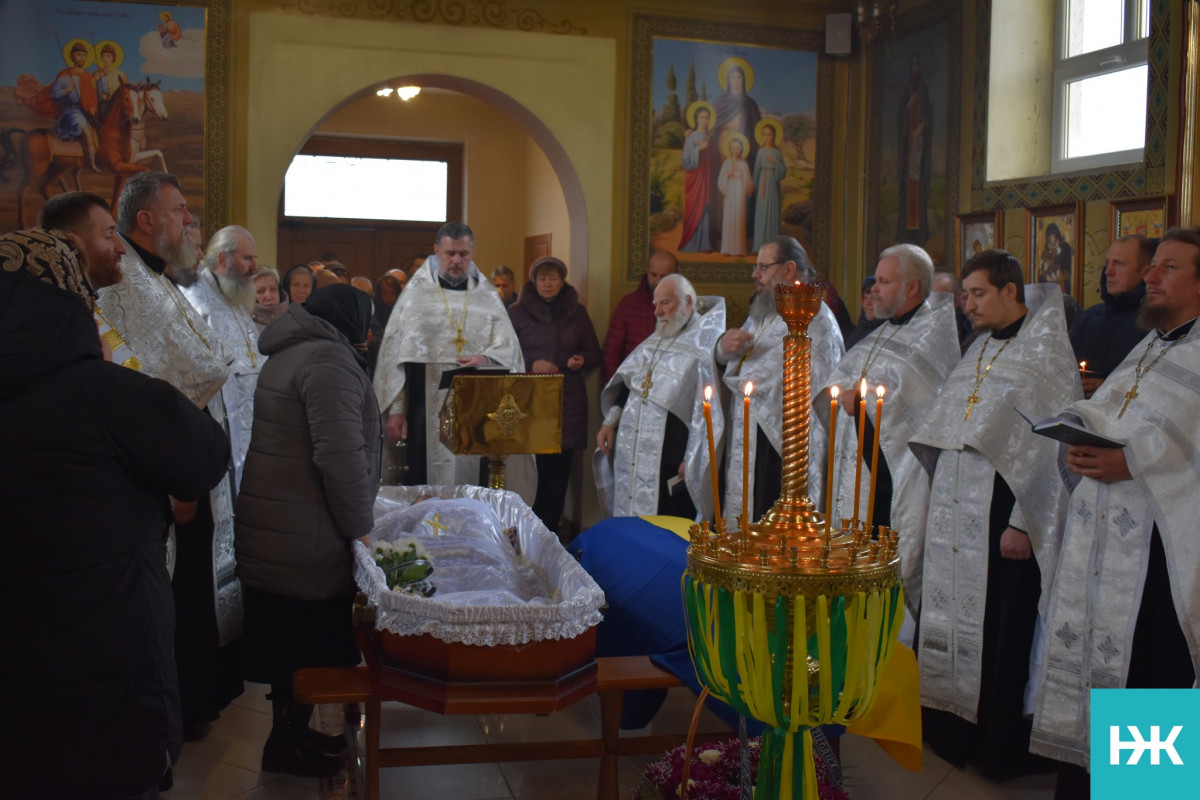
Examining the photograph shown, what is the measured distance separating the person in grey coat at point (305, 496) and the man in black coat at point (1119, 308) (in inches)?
113

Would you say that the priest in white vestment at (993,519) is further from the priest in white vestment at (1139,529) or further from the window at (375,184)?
the window at (375,184)

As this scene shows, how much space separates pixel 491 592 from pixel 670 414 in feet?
10.3

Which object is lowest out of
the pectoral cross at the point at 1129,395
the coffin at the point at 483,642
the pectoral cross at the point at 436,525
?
the coffin at the point at 483,642

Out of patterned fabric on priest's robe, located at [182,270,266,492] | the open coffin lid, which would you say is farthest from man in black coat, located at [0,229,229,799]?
patterned fabric on priest's robe, located at [182,270,266,492]

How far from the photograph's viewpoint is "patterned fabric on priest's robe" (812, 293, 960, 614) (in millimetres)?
4305

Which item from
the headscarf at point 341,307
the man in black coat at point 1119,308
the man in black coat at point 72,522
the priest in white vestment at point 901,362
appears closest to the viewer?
the man in black coat at point 72,522

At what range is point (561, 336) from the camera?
7.42 m

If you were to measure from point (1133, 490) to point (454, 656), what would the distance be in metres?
1.95

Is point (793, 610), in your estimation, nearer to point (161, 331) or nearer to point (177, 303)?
point (161, 331)

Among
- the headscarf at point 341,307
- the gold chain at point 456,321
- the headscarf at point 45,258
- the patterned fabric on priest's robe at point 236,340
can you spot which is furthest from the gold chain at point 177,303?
the gold chain at point 456,321

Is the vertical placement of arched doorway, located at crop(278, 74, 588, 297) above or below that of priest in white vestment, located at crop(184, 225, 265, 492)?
above

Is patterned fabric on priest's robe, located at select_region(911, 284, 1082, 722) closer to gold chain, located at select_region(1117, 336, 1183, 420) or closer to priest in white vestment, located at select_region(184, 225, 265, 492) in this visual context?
gold chain, located at select_region(1117, 336, 1183, 420)

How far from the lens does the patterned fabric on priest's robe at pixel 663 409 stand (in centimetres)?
609

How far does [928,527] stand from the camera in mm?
4207
